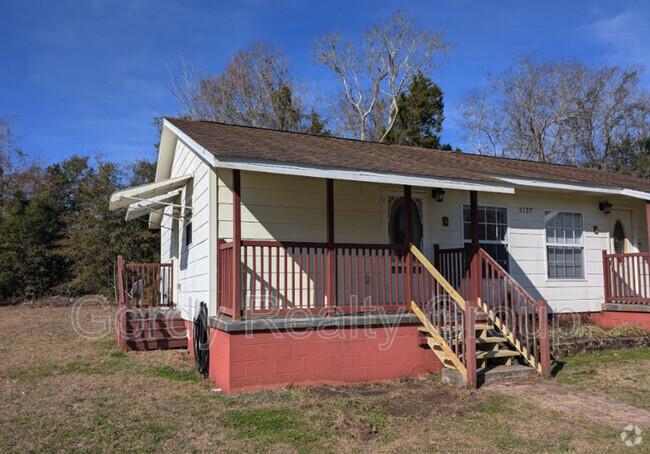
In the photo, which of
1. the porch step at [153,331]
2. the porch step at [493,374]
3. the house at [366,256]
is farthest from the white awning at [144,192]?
the porch step at [493,374]

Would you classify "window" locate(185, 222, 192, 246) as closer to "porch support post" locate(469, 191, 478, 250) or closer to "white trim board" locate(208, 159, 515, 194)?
"white trim board" locate(208, 159, 515, 194)

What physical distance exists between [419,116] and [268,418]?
954 inches

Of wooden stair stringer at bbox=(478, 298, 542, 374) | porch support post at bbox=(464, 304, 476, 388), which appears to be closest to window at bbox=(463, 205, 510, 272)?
wooden stair stringer at bbox=(478, 298, 542, 374)

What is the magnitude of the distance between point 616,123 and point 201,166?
3025 centimetres

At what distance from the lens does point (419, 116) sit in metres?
28.0

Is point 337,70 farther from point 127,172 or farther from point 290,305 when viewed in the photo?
point 290,305

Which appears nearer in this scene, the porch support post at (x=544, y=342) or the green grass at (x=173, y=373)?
the porch support post at (x=544, y=342)

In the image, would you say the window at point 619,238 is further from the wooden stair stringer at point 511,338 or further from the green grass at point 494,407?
the green grass at point 494,407

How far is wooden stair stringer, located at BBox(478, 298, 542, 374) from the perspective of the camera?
7543 mm

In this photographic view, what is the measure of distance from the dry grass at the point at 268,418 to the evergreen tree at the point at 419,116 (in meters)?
21.0

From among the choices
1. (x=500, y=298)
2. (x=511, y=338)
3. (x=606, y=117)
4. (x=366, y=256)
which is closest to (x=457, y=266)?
(x=500, y=298)

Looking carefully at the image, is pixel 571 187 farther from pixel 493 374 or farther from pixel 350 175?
pixel 350 175

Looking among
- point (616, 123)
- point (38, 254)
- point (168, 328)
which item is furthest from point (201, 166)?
point (616, 123)

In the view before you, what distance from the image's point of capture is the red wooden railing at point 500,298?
24.5 feet
